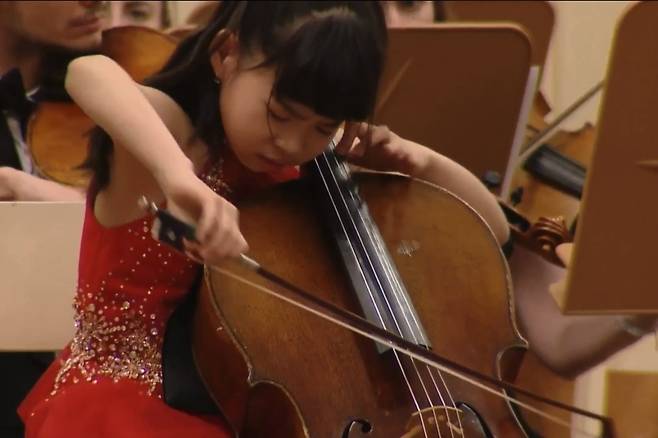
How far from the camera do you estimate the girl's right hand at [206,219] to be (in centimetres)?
70

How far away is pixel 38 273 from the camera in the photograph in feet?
3.64

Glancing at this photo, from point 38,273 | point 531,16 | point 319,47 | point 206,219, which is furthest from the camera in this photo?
point 531,16

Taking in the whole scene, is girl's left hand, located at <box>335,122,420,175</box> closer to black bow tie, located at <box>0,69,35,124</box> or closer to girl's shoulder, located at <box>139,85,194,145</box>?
girl's shoulder, located at <box>139,85,194,145</box>

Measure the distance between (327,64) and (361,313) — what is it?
24 centimetres

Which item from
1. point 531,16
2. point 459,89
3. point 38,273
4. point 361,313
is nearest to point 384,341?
point 361,313

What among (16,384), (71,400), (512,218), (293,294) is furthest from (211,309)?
(16,384)

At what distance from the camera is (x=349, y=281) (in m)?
0.89

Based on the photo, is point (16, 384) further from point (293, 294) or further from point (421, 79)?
point (421, 79)

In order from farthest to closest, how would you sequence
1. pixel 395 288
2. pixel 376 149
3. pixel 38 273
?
pixel 38 273 → pixel 376 149 → pixel 395 288

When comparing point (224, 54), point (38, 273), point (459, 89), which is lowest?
point (38, 273)

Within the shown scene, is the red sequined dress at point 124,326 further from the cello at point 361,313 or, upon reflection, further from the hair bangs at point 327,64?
the hair bangs at point 327,64

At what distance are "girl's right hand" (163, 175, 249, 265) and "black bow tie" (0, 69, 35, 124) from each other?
2.42 ft

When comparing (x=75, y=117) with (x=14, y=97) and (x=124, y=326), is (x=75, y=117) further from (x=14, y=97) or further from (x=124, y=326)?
(x=124, y=326)

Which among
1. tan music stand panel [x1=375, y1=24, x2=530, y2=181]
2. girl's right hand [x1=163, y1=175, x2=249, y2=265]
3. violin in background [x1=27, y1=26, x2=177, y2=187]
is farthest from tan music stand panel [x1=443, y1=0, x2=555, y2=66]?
girl's right hand [x1=163, y1=175, x2=249, y2=265]
